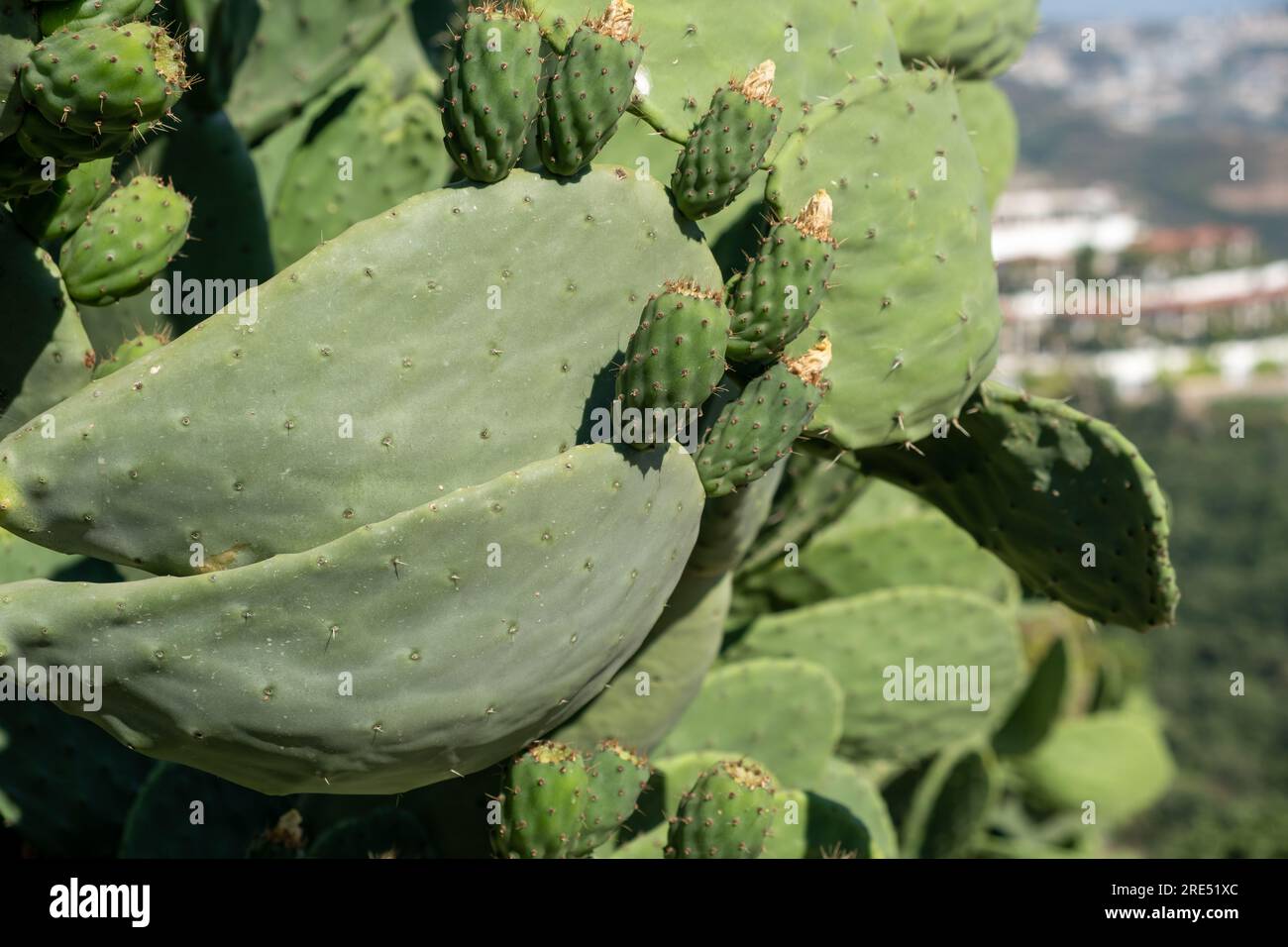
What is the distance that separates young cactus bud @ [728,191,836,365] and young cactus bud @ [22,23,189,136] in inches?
32.8

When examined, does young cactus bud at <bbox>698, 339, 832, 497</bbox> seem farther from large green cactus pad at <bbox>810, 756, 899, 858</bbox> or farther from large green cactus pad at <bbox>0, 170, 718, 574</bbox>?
large green cactus pad at <bbox>810, 756, 899, 858</bbox>

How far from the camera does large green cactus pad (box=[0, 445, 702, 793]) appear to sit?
5.39 ft

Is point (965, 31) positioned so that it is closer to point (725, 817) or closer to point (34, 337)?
point (725, 817)

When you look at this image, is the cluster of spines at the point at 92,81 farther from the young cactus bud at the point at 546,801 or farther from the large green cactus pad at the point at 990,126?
the large green cactus pad at the point at 990,126

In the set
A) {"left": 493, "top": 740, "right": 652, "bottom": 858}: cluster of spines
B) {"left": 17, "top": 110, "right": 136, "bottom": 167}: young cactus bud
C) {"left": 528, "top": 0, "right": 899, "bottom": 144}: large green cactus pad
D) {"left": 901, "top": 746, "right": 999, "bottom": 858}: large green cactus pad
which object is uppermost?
{"left": 528, "top": 0, "right": 899, "bottom": 144}: large green cactus pad

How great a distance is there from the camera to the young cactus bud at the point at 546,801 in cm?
203

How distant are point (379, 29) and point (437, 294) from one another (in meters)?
1.60

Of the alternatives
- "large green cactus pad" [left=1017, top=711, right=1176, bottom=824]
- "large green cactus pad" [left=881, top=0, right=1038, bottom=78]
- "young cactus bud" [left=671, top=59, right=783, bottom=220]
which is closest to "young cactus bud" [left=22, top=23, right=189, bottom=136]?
"young cactus bud" [left=671, top=59, right=783, bottom=220]

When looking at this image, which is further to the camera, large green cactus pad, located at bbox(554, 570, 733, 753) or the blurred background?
the blurred background

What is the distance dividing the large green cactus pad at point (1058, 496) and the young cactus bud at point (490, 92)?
1103mm

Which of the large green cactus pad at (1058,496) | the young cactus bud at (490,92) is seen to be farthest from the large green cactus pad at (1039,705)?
the young cactus bud at (490,92)

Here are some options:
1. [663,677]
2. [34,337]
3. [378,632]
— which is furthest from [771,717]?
[34,337]

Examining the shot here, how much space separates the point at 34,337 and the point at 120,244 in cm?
20

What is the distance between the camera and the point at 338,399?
1.73 meters
